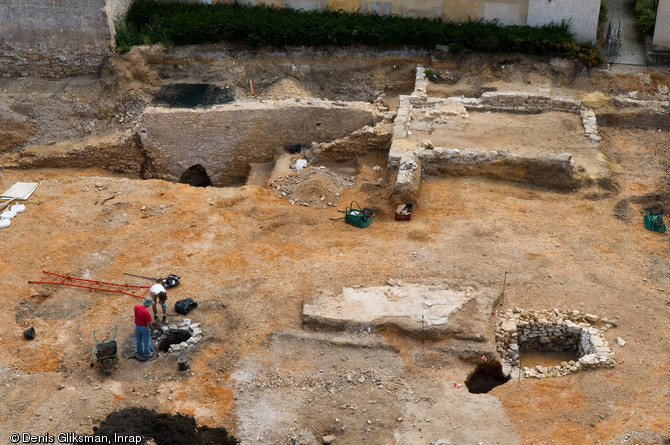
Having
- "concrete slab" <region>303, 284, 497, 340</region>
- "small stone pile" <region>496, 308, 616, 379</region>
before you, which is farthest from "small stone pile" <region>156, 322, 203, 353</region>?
"small stone pile" <region>496, 308, 616, 379</region>

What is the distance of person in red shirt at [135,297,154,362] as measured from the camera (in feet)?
40.5

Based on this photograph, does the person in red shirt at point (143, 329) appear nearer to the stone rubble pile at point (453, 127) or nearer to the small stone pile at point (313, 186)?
the small stone pile at point (313, 186)

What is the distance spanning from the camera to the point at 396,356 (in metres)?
12.7

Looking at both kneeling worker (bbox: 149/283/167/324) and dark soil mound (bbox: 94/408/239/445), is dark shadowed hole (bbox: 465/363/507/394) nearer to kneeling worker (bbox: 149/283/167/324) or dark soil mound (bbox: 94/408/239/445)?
dark soil mound (bbox: 94/408/239/445)

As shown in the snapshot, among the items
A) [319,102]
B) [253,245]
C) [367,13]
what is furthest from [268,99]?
[253,245]

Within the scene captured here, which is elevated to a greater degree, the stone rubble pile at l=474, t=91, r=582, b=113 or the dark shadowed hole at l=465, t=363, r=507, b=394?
the stone rubble pile at l=474, t=91, r=582, b=113

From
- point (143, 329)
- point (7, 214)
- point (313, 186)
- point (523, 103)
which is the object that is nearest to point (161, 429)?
point (143, 329)

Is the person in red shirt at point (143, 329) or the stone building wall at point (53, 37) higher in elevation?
the stone building wall at point (53, 37)

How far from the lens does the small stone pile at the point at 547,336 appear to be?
12.7 m

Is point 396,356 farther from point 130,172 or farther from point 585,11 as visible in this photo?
point 585,11

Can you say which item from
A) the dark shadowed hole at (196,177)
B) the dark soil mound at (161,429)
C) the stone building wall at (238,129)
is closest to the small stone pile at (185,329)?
the dark soil mound at (161,429)

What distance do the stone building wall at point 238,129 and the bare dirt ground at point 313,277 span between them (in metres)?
1.26

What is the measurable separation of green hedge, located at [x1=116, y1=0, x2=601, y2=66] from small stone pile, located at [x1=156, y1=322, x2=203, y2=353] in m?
11.5

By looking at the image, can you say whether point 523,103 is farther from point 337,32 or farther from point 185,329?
point 185,329
